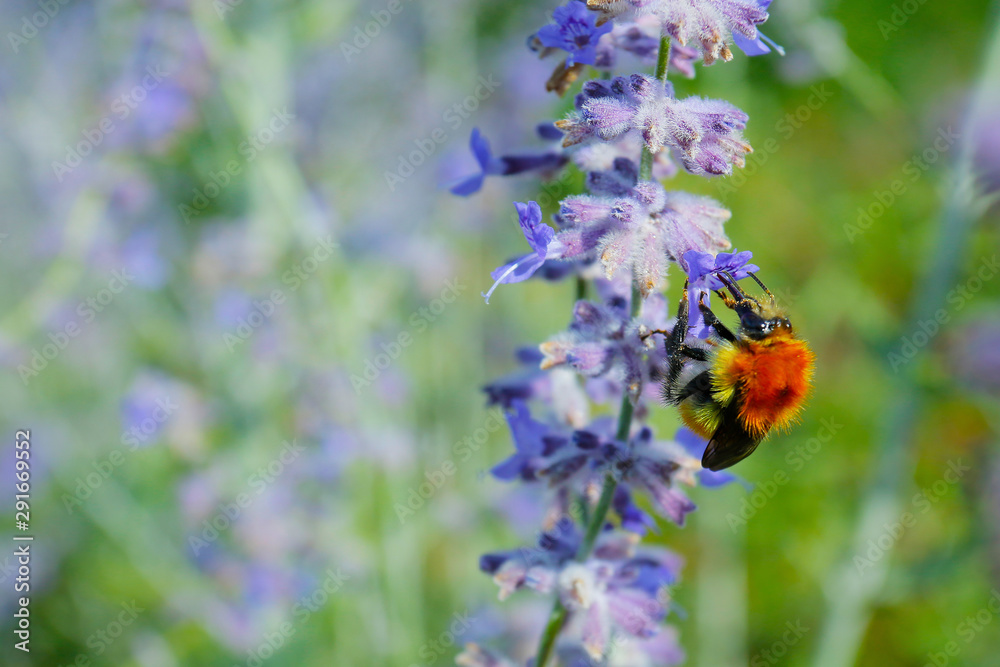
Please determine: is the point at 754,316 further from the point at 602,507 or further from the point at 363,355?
the point at 363,355

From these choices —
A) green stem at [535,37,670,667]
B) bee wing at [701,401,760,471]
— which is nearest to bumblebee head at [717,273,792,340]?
bee wing at [701,401,760,471]

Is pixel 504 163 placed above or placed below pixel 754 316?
above

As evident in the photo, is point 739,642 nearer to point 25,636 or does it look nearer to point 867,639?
point 867,639

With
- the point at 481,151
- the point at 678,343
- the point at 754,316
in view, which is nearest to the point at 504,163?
the point at 481,151

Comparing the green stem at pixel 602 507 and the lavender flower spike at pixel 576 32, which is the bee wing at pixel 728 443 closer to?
the green stem at pixel 602 507

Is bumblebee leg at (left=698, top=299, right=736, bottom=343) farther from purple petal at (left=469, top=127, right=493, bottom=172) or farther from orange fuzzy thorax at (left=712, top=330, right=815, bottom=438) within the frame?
purple petal at (left=469, top=127, right=493, bottom=172)

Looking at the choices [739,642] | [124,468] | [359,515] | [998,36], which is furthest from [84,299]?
[998,36]
